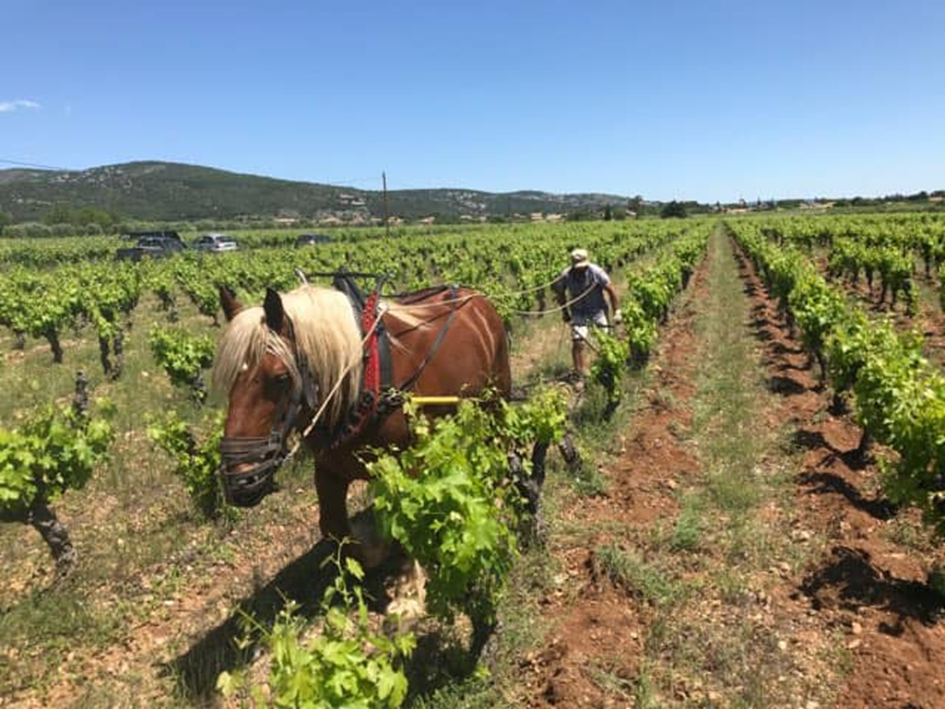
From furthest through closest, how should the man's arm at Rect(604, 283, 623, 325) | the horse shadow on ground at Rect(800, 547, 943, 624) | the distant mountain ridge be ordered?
the distant mountain ridge < the man's arm at Rect(604, 283, 623, 325) < the horse shadow on ground at Rect(800, 547, 943, 624)

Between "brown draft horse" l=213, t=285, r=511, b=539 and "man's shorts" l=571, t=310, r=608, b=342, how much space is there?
162 inches

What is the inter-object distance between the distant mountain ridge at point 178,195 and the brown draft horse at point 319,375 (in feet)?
452

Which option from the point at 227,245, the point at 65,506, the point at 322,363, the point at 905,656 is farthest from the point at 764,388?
the point at 227,245

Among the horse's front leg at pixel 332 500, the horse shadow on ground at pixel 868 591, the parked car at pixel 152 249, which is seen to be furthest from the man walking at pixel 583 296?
the parked car at pixel 152 249

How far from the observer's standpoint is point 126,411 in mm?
9234

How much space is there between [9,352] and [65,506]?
37.0 ft

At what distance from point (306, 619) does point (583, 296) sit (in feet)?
19.1

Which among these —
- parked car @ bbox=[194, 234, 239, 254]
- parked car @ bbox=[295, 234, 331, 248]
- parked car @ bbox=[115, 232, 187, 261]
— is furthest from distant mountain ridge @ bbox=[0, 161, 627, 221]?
parked car @ bbox=[115, 232, 187, 261]

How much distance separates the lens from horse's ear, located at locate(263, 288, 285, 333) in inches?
125

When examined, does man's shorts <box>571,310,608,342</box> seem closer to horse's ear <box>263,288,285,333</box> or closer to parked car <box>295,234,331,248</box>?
horse's ear <box>263,288,285,333</box>

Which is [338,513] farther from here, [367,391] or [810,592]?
[810,592]

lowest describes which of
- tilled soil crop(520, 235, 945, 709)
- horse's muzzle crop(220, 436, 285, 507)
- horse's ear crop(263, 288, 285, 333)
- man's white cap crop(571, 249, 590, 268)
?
tilled soil crop(520, 235, 945, 709)

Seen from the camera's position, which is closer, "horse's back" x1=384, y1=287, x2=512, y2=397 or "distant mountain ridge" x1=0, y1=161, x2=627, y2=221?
"horse's back" x1=384, y1=287, x2=512, y2=397

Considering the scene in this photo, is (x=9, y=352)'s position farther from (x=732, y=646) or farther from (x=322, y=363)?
(x=732, y=646)
